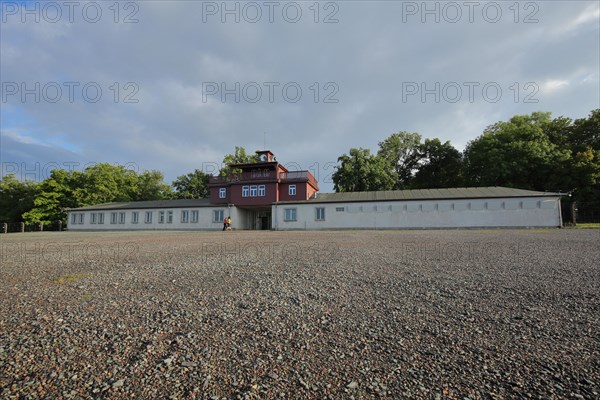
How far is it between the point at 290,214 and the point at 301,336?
2953cm

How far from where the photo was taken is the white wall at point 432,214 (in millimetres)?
25828

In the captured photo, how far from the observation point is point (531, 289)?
4.32 m

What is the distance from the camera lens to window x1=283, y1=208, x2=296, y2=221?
32156 millimetres

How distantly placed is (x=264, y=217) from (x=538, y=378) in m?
36.9

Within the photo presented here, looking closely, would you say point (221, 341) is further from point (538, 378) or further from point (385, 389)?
point (538, 378)

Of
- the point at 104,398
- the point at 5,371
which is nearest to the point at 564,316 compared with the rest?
the point at 104,398

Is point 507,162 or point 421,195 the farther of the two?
point 507,162

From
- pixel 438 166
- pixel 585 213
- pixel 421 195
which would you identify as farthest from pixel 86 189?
pixel 585 213

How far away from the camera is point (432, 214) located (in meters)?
27.8

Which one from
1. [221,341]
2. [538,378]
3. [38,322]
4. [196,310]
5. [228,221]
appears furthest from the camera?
[228,221]

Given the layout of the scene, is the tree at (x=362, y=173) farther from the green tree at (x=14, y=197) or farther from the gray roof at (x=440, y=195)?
the green tree at (x=14, y=197)

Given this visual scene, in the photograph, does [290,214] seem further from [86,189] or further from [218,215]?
[86,189]

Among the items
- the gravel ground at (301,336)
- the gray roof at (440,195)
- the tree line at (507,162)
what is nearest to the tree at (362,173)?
the tree line at (507,162)

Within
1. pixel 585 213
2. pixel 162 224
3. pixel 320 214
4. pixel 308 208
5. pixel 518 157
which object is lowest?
pixel 162 224
